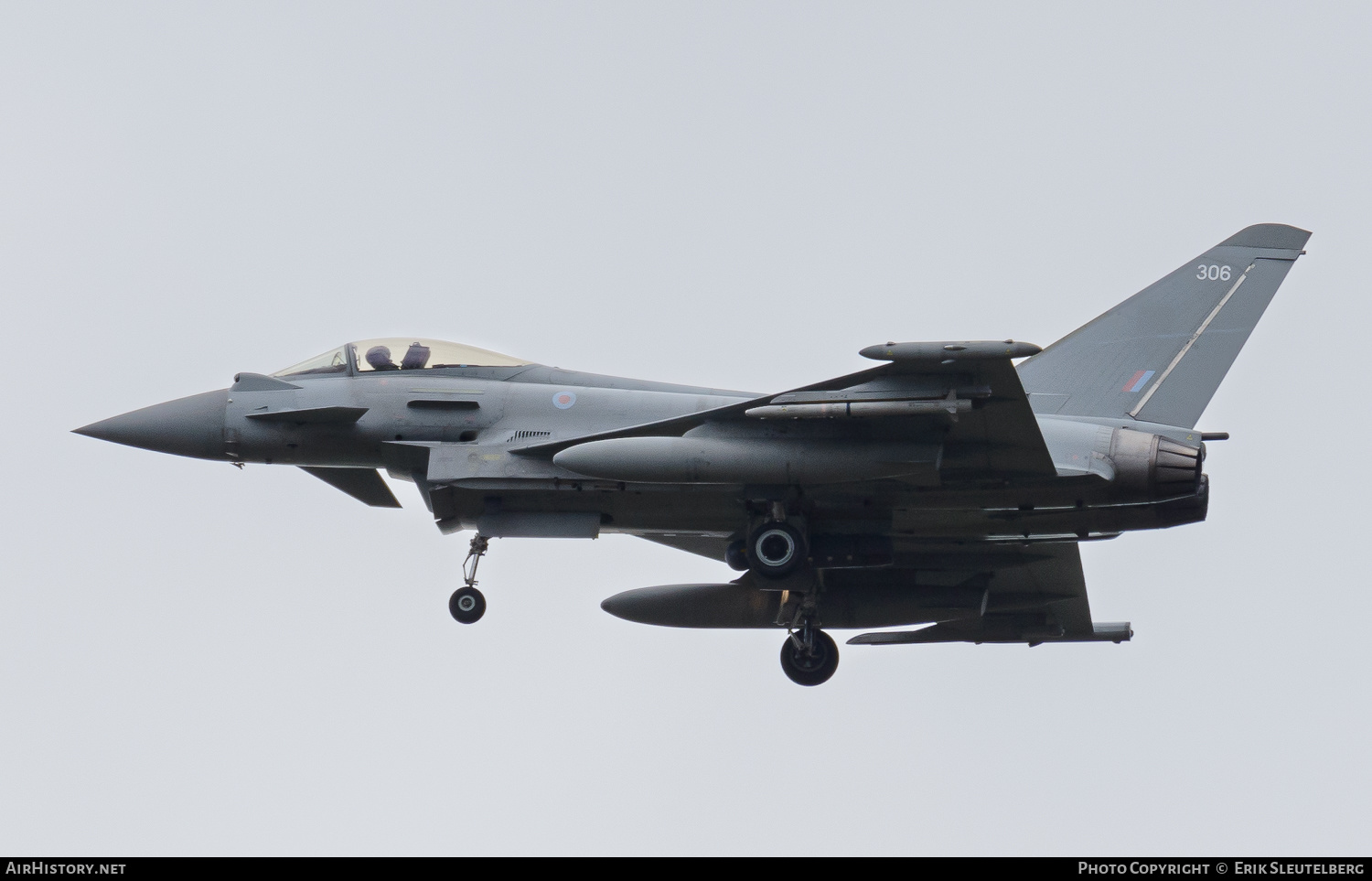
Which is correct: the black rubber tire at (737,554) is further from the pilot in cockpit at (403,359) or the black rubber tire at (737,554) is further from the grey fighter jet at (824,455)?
the pilot in cockpit at (403,359)

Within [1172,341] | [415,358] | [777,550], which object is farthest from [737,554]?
[1172,341]

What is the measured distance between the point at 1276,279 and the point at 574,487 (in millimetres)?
8202

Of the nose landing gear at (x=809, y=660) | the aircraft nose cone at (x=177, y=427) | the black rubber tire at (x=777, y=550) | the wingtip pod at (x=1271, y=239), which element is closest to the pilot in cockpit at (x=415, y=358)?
the aircraft nose cone at (x=177, y=427)

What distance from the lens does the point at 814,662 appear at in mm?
19406

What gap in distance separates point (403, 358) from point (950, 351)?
655cm

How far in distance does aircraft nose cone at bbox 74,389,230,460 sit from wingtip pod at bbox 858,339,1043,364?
753 centimetres

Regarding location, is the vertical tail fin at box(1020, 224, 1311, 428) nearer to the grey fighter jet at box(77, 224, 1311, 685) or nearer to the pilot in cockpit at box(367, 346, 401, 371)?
the grey fighter jet at box(77, 224, 1311, 685)

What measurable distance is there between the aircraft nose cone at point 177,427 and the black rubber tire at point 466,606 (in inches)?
118

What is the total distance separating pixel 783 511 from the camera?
17328mm

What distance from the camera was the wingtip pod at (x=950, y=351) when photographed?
14523mm

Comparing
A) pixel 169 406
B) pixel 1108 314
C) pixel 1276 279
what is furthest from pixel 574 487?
pixel 1276 279

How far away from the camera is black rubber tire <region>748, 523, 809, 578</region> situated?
A: 17.2 meters

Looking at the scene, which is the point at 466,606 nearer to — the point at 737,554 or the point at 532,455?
the point at 532,455
